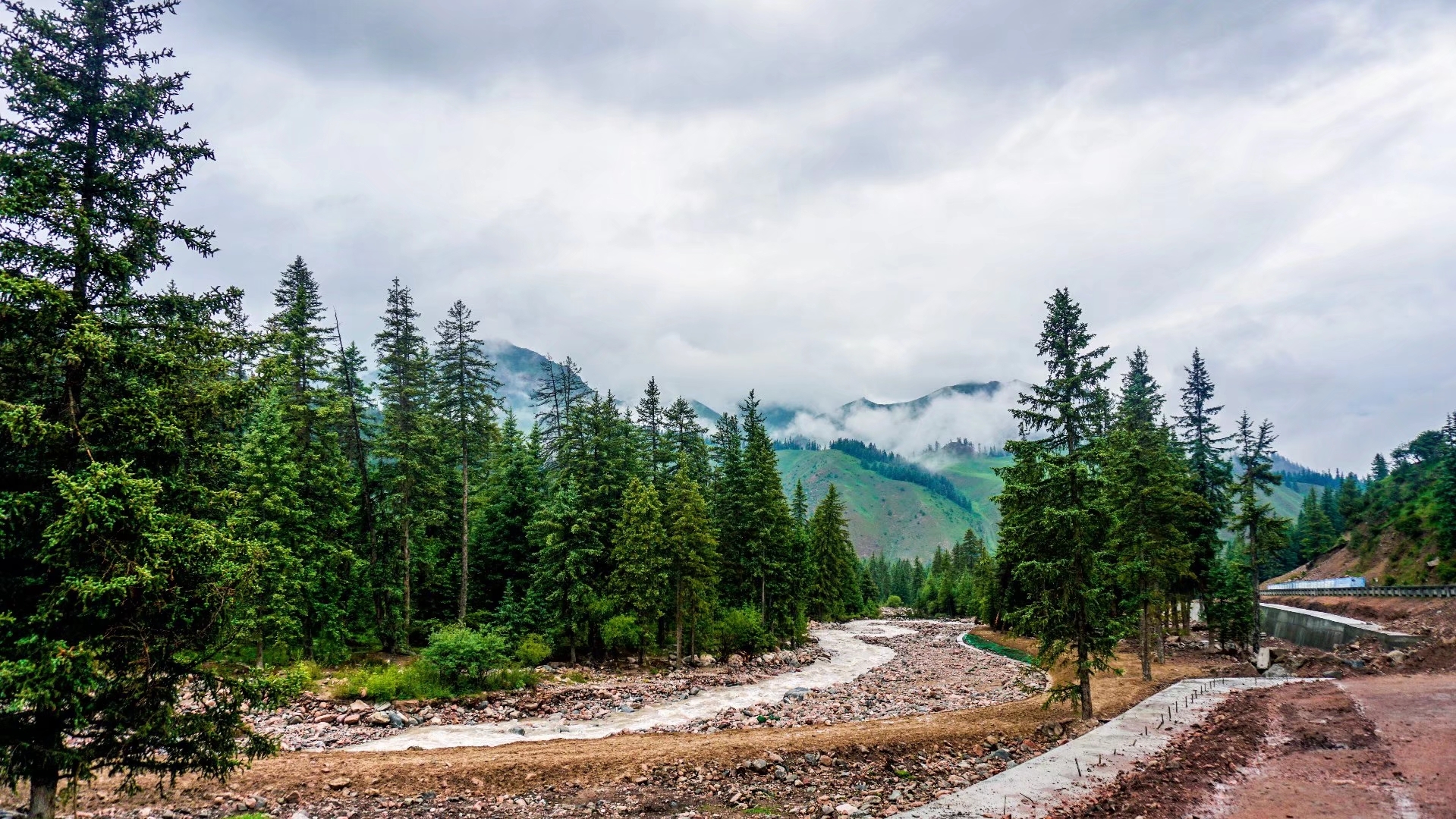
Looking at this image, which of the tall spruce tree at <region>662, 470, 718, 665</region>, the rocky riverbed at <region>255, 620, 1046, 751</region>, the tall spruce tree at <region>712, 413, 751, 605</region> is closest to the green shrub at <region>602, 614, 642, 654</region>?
the rocky riverbed at <region>255, 620, 1046, 751</region>

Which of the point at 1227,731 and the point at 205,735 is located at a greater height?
the point at 205,735

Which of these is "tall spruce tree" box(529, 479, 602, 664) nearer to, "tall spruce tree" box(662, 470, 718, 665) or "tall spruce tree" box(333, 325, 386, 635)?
"tall spruce tree" box(662, 470, 718, 665)

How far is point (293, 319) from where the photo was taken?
33969 mm

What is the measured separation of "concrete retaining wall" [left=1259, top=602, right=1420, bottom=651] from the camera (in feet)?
115

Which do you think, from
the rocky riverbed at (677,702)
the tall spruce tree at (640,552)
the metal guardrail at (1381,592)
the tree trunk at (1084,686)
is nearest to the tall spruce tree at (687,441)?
the tall spruce tree at (640,552)

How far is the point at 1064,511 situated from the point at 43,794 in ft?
81.2

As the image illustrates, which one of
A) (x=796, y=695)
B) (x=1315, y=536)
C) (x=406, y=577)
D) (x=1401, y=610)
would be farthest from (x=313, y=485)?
(x=1315, y=536)

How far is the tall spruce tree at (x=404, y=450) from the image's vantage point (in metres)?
33.3

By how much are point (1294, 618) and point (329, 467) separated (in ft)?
230

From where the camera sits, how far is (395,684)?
28406 mm

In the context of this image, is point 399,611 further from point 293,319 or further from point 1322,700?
point 1322,700

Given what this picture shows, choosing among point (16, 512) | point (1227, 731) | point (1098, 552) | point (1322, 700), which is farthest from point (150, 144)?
point (1322, 700)

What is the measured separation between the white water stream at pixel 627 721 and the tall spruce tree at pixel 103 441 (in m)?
12.3

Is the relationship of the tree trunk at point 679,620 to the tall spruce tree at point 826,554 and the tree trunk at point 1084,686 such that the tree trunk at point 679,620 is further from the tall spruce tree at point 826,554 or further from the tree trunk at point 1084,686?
the tall spruce tree at point 826,554
